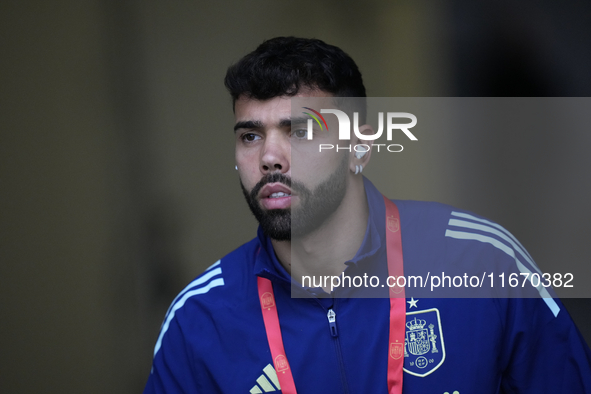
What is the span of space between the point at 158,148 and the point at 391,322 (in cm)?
197

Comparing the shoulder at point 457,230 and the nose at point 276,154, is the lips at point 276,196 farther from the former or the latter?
the shoulder at point 457,230

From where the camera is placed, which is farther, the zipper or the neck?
the neck

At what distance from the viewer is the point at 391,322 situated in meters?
1.67

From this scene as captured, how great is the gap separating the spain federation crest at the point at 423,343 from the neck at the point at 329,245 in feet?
0.98

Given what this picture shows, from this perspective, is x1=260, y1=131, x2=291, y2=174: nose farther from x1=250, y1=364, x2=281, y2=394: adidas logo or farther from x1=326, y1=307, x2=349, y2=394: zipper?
x1=250, y1=364, x2=281, y2=394: adidas logo

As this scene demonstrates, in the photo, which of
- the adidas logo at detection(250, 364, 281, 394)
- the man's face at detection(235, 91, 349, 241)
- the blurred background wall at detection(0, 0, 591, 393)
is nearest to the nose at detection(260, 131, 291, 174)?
the man's face at detection(235, 91, 349, 241)

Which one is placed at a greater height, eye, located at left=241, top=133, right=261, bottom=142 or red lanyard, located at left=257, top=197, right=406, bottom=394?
eye, located at left=241, top=133, right=261, bottom=142

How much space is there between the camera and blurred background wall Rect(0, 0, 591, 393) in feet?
9.75

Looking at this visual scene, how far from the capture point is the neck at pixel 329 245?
1795mm

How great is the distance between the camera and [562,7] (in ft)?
9.74

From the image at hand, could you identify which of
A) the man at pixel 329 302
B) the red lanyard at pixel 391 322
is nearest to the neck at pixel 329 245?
the man at pixel 329 302

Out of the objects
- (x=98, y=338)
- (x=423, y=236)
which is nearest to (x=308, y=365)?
(x=423, y=236)

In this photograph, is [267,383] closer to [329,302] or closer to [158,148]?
[329,302]

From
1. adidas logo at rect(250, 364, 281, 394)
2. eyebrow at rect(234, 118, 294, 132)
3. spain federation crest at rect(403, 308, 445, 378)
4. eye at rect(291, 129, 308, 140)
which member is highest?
eyebrow at rect(234, 118, 294, 132)
